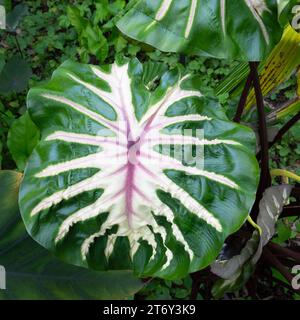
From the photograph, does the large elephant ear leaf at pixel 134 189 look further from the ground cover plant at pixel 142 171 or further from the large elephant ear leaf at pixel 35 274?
the large elephant ear leaf at pixel 35 274

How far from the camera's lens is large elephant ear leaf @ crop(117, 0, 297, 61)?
819 millimetres

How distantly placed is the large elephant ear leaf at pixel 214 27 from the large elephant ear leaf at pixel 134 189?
14 centimetres

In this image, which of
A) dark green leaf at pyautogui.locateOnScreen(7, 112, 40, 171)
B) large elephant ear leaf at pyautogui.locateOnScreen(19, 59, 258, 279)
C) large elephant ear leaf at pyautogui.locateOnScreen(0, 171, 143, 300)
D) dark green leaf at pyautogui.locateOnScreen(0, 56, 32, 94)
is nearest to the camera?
large elephant ear leaf at pyautogui.locateOnScreen(19, 59, 258, 279)

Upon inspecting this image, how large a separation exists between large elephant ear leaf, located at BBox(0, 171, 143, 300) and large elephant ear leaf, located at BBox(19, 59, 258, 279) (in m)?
0.14

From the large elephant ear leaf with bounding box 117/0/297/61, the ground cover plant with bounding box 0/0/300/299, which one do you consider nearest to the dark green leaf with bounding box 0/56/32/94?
the ground cover plant with bounding box 0/0/300/299

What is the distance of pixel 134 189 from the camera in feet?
2.63

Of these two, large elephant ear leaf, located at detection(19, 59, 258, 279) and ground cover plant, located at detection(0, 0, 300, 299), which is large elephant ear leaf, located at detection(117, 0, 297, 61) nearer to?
ground cover plant, located at detection(0, 0, 300, 299)

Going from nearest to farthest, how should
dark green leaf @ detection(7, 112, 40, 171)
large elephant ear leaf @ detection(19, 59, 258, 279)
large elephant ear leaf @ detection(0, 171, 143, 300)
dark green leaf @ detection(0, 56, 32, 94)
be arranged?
large elephant ear leaf @ detection(19, 59, 258, 279)
large elephant ear leaf @ detection(0, 171, 143, 300)
dark green leaf @ detection(7, 112, 40, 171)
dark green leaf @ detection(0, 56, 32, 94)

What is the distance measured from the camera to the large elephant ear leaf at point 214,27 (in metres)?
0.82

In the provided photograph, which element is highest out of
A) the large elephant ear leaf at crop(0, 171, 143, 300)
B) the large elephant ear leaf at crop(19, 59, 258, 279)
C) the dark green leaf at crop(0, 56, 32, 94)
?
the large elephant ear leaf at crop(19, 59, 258, 279)

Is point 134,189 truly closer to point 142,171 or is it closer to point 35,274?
point 142,171

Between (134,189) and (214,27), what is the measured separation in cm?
31

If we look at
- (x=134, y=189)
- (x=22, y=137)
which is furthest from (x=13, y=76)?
(x=134, y=189)
